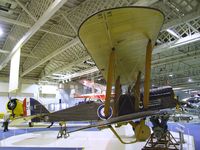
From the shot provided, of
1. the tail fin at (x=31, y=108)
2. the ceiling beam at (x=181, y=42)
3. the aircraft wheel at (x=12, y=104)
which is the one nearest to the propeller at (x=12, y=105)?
the aircraft wheel at (x=12, y=104)

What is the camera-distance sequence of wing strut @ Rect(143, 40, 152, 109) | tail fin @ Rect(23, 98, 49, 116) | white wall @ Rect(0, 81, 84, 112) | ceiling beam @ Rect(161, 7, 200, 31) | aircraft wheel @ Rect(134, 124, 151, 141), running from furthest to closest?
1. white wall @ Rect(0, 81, 84, 112)
2. tail fin @ Rect(23, 98, 49, 116)
3. ceiling beam @ Rect(161, 7, 200, 31)
4. aircraft wheel @ Rect(134, 124, 151, 141)
5. wing strut @ Rect(143, 40, 152, 109)

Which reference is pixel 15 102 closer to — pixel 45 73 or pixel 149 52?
pixel 149 52

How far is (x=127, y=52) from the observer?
265cm

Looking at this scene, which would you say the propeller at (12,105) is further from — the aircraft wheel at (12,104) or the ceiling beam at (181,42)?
the ceiling beam at (181,42)

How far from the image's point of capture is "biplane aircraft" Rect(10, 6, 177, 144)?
2.01 m

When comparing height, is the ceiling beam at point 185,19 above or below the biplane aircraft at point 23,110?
above

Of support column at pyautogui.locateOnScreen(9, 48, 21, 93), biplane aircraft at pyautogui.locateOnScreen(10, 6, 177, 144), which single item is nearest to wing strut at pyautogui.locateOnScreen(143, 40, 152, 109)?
biplane aircraft at pyautogui.locateOnScreen(10, 6, 177, 144)

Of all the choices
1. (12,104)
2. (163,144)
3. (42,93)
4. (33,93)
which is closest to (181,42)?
(163,144)

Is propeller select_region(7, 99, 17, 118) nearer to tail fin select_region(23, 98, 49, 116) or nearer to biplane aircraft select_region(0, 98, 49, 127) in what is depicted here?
biplane aircraft select_region(0, 98, 49, 127)

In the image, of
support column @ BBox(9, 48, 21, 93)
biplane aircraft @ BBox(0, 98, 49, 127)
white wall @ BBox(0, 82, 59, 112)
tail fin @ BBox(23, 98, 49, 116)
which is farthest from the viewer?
white wall @ BBox(0, 82, 59, 112)

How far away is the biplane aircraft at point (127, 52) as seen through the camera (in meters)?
2.01

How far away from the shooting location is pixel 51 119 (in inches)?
222

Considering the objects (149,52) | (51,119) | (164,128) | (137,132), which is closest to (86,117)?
(51,119)

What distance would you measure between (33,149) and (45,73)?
9.83m
